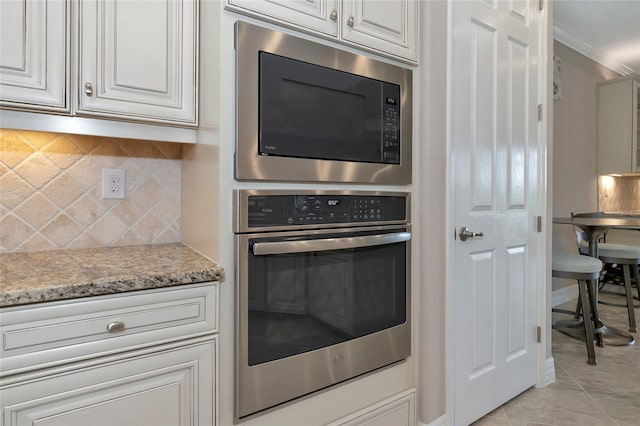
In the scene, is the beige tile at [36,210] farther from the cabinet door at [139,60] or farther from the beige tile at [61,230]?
the cabinet door at [139,60]

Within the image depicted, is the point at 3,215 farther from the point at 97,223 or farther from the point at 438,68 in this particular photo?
the point at 438,68

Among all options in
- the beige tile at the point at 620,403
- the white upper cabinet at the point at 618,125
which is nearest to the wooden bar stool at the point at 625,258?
the beige tile at the point at 620,403

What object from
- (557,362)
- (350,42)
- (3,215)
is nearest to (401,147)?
(350,42)

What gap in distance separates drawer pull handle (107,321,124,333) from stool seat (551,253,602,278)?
281 cm

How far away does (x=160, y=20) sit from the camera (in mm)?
1367

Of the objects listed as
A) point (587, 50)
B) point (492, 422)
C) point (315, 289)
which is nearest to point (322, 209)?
point (315, 289)

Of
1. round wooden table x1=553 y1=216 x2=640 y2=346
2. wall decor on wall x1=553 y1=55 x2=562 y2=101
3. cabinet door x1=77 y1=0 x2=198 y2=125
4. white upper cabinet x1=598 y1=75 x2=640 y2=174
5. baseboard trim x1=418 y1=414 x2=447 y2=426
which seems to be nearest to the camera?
cabinet door x1=77 y1=0 x2=198 y2=125

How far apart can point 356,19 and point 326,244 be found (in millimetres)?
862

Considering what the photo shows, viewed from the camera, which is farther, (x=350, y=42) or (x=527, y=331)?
(x=527, y=331)

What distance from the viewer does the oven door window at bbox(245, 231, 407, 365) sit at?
129 cm

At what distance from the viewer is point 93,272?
112 cm

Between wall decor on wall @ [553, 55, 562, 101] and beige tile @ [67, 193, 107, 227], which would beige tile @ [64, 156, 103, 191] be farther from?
wall decor on wall @ [553, 55, 562, 101]

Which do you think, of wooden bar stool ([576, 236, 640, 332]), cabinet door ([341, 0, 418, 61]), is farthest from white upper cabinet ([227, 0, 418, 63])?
wooden bar stool ([576, 236, 640, 332])

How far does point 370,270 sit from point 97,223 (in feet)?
3.58
